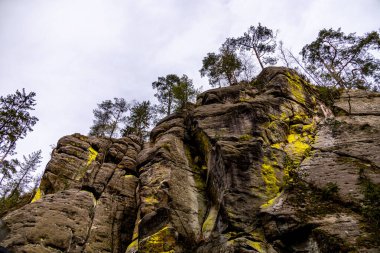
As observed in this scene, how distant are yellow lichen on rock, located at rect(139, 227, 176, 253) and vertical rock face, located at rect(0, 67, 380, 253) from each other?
4cm

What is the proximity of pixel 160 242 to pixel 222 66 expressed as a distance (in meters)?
23.1

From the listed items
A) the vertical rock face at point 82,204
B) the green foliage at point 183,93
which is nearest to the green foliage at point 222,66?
the green foliage at point 183,93

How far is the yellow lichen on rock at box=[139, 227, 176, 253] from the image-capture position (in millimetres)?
10703

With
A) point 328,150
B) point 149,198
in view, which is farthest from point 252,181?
point 149,198

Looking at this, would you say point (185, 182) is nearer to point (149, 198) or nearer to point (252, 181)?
point (149, 198)

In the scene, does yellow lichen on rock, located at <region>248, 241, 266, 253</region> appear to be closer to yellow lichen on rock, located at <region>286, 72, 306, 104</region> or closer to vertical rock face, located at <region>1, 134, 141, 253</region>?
vertical rock face, located at <region>1, 134, 141, 253</region>

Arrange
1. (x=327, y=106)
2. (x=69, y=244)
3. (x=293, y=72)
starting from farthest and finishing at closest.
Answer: (x=293, y=72), (x=327, y=106), (x=69, y=244)

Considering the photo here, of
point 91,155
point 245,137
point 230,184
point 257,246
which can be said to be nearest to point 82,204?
point 91,155

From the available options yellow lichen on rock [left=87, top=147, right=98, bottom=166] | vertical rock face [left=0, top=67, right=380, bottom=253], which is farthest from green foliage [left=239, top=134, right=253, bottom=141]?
yellow lichen on rock [left=87, top=147, right=98, bottom=166]

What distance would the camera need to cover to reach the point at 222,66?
29984mm

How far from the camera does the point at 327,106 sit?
19812mm

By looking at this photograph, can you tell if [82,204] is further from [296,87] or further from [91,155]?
[296,87]

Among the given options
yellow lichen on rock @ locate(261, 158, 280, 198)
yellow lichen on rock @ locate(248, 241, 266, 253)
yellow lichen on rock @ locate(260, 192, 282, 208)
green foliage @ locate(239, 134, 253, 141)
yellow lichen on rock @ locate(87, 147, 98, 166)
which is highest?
yellow lichen on rock @ locate(87, 147, 98, 166)

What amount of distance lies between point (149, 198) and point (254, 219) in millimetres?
6205
